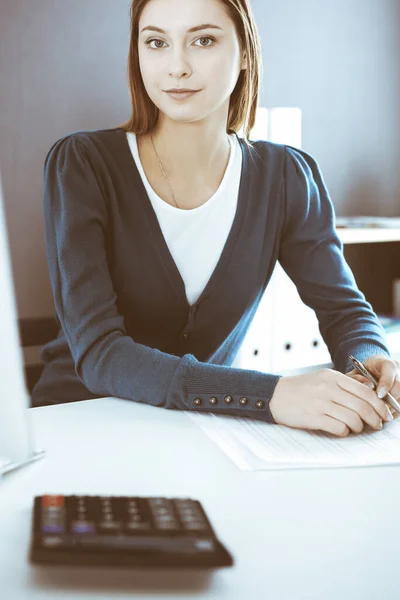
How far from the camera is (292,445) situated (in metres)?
0.82

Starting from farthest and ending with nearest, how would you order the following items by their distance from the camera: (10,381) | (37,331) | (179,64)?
(37,331) → (179,64) → (10,381)

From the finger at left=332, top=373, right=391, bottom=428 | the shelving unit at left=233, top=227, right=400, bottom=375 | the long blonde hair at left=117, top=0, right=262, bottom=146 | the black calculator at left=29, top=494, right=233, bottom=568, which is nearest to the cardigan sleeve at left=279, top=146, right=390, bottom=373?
the long blonde hair at left=117, top=0, right=262, bottom=146

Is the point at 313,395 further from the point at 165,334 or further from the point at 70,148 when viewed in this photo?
the point at 70,148

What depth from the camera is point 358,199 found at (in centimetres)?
270

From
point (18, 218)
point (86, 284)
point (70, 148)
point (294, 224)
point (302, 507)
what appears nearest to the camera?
point (302, 507)

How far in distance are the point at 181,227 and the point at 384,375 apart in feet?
1.63

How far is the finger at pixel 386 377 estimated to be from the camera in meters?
0.92

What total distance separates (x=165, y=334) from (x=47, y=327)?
0.63 m

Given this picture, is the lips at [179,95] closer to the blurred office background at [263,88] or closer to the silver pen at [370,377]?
the silver pen at [370,377]

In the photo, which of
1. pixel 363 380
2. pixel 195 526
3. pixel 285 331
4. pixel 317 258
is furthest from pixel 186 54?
pixel 285 331

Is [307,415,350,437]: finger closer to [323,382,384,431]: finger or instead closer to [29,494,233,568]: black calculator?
[323,382,384,431]: finger

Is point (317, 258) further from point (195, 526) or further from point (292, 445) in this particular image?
point (195, 526)

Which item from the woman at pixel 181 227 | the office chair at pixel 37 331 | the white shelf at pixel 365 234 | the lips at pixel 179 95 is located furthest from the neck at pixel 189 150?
the white shelf at pixel 365 234

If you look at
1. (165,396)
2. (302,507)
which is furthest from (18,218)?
(302,507)
